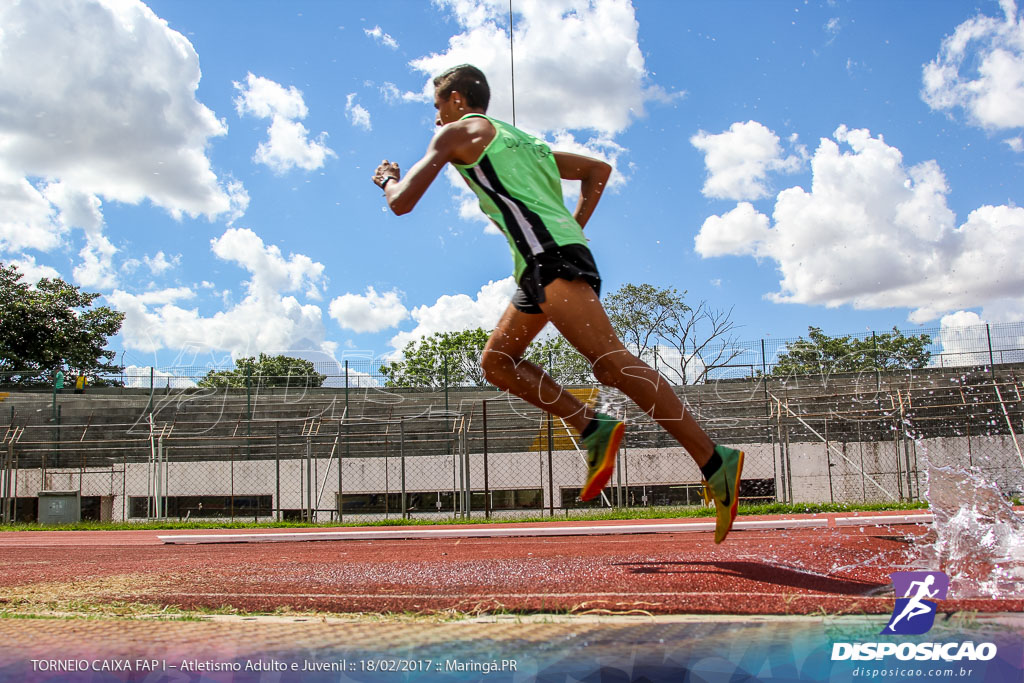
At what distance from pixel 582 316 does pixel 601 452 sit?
608 millimetres

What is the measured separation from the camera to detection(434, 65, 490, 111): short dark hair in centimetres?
239

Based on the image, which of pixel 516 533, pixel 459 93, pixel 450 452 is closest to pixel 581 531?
pixel 516 533

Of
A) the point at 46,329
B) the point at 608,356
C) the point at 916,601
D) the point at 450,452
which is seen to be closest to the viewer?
the point at 916,601

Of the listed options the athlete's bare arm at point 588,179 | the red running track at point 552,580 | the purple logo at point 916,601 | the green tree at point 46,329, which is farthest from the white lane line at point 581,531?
the green tree at point 46,329

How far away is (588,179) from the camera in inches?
101

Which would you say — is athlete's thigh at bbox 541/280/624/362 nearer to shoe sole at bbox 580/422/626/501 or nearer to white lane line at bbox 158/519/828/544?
shoe sole at bbox 580/422/626/501

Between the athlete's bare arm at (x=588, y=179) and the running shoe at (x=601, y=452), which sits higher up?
the athlete's bare arm at (x=588, y=179)

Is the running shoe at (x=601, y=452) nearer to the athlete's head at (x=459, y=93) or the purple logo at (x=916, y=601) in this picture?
the purple logo at (x=916, y=601)

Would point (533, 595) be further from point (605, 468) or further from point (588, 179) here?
point (588, 179)

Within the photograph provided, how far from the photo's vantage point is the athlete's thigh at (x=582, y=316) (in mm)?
2059

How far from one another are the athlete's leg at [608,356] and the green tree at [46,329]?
35417 millimetres

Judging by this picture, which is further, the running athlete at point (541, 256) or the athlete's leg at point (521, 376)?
the athlete's leg at point (521, 376)

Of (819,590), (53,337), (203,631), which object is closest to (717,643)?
(819,590)

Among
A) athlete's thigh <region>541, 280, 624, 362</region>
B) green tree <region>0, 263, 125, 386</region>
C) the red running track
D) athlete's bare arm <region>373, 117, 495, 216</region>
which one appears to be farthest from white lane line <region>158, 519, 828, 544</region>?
green tree <region>0, 263, 125, 386</region>
